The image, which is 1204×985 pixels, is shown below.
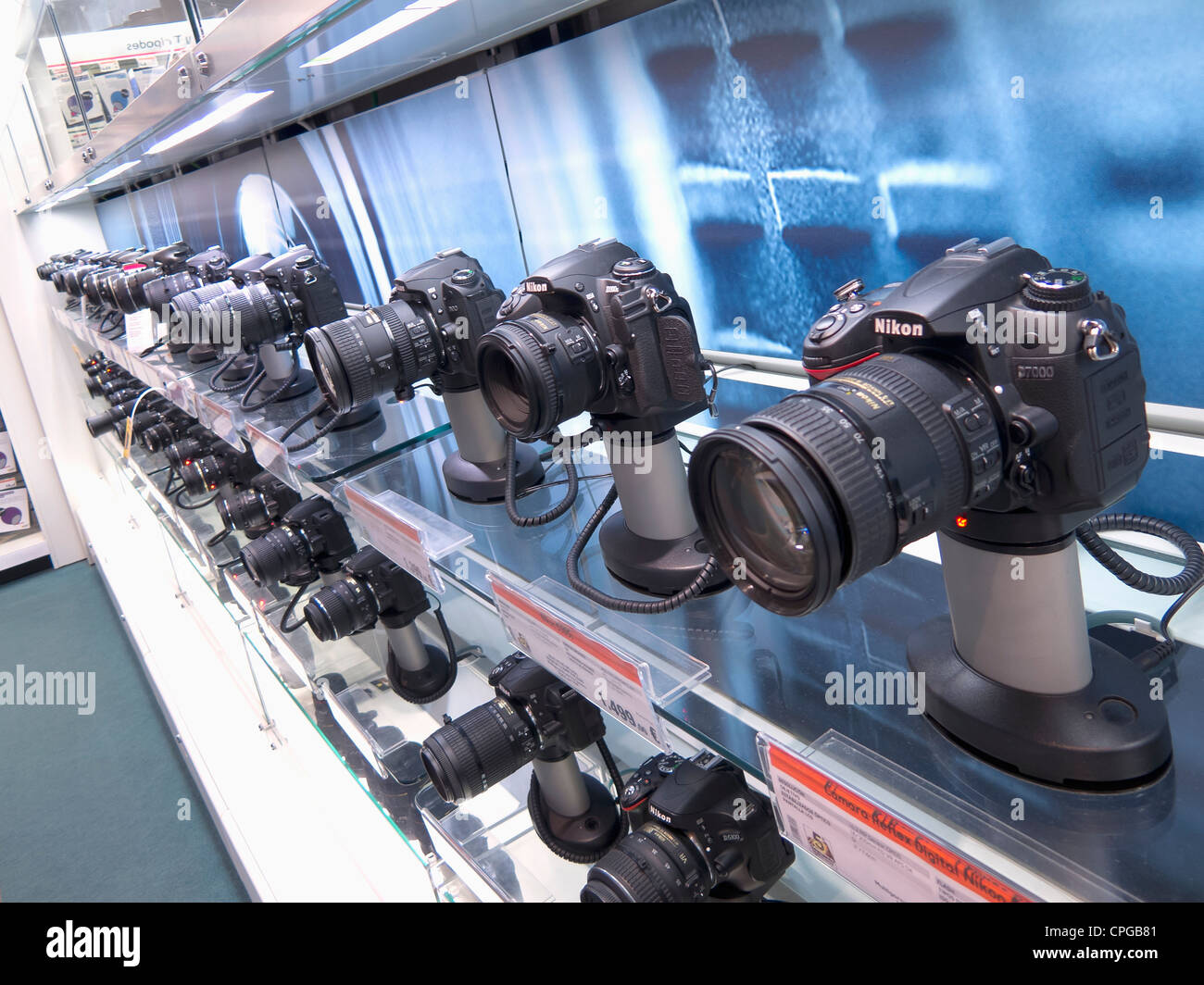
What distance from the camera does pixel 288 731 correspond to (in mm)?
1615

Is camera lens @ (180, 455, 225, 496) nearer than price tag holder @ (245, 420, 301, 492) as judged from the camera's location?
No

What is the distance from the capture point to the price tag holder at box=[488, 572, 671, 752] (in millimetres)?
621

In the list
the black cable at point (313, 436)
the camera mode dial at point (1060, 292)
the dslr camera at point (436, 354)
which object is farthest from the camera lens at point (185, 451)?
the camera mode dial at point (1060, 292)


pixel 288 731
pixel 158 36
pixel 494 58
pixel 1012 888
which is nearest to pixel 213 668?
pixel 288 731

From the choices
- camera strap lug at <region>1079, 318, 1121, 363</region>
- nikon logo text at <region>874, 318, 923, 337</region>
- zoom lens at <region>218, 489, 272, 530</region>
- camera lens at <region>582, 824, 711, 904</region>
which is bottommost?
camera lens at <region>582, 824, 711, 904</region>

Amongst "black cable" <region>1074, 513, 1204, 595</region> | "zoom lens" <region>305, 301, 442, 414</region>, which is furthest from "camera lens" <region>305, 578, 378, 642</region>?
"black cable" <region>1074, 513, 1204, 595</region>

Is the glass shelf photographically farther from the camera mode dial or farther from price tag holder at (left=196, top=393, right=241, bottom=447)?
price tag holder at (left=196, top=393, right=241, bottom=447)

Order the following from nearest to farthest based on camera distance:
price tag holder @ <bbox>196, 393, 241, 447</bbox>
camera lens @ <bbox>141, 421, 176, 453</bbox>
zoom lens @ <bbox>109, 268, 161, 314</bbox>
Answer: price tag holder @ <bbox>196, 393, 241, 447</bbox>, zoom lens @ <bbox>109, 268, 161, 314</bbox>, camera lens @ <bbox>141, 421, 176, 453</bbox>

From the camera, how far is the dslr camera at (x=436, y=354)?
98 centimetres

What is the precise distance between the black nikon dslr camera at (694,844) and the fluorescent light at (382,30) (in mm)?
692

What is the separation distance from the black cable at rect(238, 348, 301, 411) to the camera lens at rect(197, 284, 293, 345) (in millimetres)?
103

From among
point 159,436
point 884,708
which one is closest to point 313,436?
point 884,708
